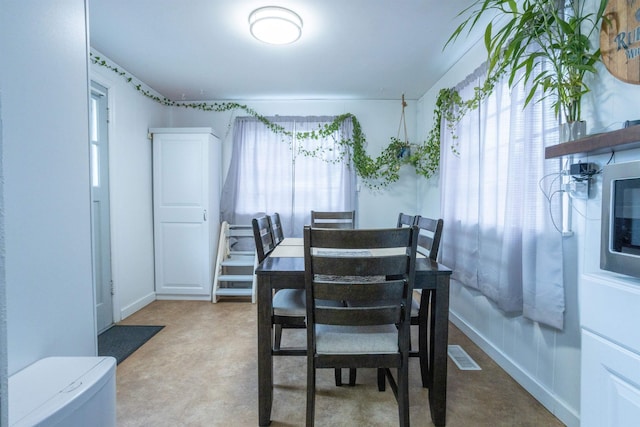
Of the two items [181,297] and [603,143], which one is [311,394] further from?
[181,297]

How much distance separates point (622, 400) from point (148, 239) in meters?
3.70

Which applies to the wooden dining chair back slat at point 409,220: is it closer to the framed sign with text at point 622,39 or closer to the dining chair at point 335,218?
the dining chair at point 335,218

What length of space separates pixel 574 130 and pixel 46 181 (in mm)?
2136

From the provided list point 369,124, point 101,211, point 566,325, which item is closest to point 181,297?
point 101,211

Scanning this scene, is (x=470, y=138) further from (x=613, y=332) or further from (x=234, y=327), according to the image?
(x=234, y=327)

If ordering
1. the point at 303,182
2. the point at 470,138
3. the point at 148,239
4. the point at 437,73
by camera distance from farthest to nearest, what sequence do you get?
the point at 303,182, the point at 148,239, the point at 437,73, the point at 470,138

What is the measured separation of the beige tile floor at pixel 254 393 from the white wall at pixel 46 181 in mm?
694

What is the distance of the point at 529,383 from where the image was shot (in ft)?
5.71

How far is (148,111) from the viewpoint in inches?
130

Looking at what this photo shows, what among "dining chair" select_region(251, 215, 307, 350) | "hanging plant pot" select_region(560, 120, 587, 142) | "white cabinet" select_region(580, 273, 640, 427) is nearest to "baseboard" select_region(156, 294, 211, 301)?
"dining chair" select_region(251, 215, 307, 350)

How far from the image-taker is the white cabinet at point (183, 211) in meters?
3.31

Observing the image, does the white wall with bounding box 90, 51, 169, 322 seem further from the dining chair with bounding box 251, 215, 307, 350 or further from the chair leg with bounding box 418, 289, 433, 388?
the chair leg with bounding box 418, 289, 433, 388

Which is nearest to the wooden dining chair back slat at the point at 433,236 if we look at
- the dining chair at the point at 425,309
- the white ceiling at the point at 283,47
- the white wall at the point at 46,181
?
the dining chair at the point at 425,309

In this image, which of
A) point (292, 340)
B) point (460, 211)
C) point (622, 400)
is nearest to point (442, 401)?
point (622, 400)
